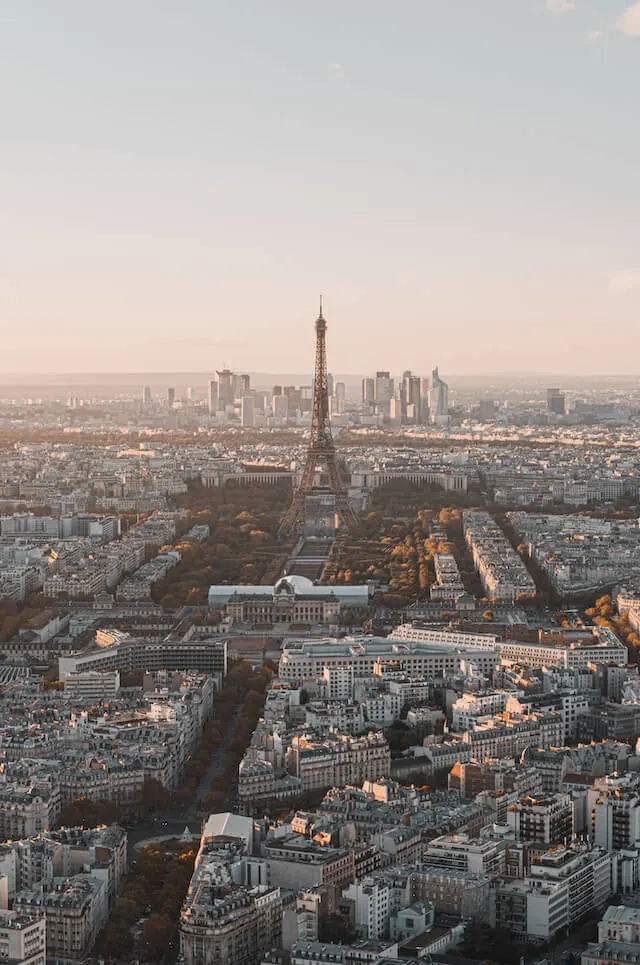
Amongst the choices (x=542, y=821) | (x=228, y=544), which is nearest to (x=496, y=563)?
(x=228, y=544)

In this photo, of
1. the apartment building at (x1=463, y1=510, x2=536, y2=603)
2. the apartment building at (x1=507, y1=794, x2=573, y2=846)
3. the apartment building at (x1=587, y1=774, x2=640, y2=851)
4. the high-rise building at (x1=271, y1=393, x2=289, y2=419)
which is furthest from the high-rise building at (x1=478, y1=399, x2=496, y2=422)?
the apartment building at (x1=507, y1=794, x2=573, y2=846)

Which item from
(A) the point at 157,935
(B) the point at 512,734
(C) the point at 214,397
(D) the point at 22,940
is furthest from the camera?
(C) the point at 214,397

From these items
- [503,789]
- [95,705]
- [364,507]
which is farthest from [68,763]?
[364,507]

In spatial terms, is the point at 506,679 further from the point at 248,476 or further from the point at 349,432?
the point at 349,432

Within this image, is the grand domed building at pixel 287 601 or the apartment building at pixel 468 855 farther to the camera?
the grand domed building at pixel 287 601

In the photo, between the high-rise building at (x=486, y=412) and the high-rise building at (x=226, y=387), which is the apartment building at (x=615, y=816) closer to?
the high-rise building at (x=486, y=412)

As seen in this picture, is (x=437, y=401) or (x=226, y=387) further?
(x=226, y=387)

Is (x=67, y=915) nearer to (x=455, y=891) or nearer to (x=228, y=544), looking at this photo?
(x=455, y=891)

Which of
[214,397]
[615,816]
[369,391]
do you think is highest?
[369,391]

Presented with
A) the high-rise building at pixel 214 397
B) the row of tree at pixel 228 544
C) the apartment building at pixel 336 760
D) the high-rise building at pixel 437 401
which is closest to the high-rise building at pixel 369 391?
the high-rise building at pixel 437 401
